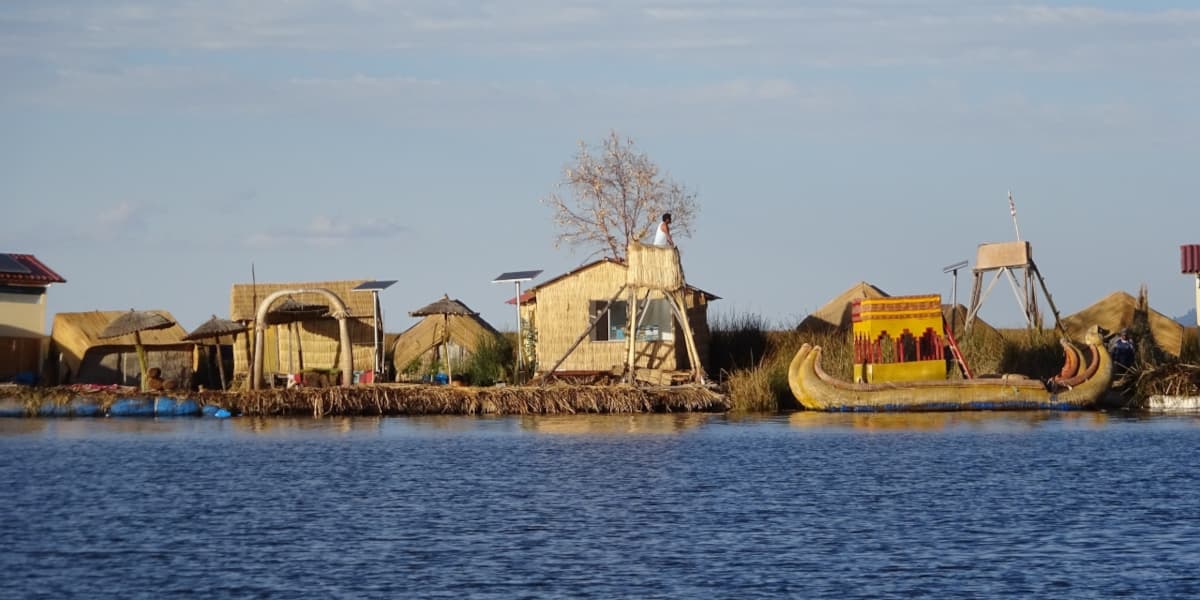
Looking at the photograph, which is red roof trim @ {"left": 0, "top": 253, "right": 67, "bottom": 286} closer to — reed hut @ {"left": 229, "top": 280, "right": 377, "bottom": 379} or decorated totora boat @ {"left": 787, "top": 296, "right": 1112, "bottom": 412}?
reed hut @ {"left": 229, "top": 280, "right": 377, "bottom": 379}

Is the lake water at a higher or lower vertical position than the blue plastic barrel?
lower

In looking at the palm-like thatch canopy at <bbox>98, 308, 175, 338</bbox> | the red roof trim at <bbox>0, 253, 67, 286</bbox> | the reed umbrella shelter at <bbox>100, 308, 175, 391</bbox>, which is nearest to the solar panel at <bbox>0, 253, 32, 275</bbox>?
the red roof trim at <bbox>0, 253, 67, 286</bbox>

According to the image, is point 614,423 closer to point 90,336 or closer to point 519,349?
point 519,349

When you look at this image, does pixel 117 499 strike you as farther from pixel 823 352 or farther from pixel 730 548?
pixel 823 352

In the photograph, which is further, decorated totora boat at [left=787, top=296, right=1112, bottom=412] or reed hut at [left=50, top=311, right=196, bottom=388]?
reed hut at [left=50, top=311, right=196, bottom=388]

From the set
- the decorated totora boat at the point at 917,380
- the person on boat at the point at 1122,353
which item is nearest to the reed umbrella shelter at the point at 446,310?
the decorated totora boat at the point at 917,380

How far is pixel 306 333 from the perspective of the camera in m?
44.9

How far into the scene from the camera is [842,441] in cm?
3033

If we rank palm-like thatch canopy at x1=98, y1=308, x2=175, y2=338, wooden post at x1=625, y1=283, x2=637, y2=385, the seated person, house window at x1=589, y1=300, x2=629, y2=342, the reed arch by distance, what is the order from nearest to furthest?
wooden post at x1=625, y1=283, x2=637, y2=385, the reed arch, house window at x1=589, y1=300, x2=629, y2=342, palm-like thatch canopy at x1=98, y1=308, x2=175, y2=338, the seated person

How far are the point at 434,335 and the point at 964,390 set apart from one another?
17.9 metres

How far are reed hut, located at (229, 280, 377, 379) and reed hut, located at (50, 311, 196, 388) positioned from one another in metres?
1.75

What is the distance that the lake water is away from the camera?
15.9m

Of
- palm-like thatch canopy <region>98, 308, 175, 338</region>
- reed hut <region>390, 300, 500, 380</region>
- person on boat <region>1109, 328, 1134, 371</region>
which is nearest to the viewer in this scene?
person on boat <region>1109, 328, 1134, 371</region>

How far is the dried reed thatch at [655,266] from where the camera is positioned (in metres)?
37.8
